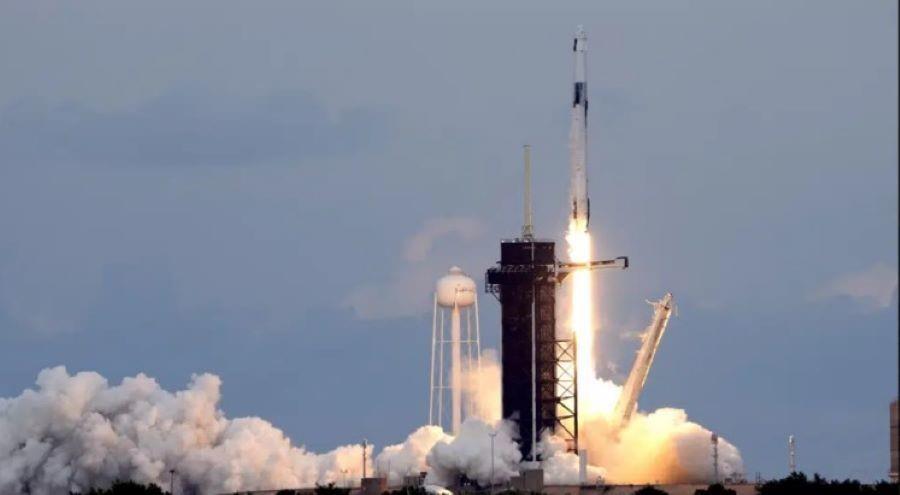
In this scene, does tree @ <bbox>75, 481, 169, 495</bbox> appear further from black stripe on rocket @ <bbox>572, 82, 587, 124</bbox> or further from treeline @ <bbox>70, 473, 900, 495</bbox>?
black stripe on rocket @ <bbox>572, 82, 587, 124</bbox>

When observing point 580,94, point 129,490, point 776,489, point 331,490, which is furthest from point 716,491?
point 129,490

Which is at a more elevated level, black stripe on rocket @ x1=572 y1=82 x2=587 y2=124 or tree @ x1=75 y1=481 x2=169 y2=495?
black stripe on rocket @ x1=572 y1=82 x2=587 y2=124

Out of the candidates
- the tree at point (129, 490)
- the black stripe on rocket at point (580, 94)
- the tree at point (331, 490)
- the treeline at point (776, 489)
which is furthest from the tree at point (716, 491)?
the tree at point (129, 490)

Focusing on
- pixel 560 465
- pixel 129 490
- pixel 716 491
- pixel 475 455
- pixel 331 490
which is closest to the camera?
pixel 716 491

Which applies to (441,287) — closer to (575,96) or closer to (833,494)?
(575,96)

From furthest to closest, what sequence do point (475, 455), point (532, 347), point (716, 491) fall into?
point (532, 347) < point (475, 455) < point (716, 491)

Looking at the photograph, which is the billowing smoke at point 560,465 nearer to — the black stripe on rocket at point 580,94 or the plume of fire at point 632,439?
the plume of fire at point 632,439

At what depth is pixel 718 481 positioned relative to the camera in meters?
195

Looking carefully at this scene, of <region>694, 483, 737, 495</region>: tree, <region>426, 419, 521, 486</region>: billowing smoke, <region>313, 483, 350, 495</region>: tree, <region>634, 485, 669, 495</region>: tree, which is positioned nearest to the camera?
<region>634, 485, 669, 495</region>: tree

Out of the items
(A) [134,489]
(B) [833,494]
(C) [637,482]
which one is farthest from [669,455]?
(A) [134,489]

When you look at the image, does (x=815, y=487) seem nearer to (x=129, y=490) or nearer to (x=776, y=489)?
(x=776, y=489)

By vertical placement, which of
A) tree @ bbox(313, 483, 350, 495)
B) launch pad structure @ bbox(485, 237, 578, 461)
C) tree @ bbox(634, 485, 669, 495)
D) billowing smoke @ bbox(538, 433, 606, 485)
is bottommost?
tree @ bbox(634, 485, 669, 495)

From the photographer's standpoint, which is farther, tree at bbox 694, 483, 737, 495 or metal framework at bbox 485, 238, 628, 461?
metal framework at bbox 485, 238, 628, 461

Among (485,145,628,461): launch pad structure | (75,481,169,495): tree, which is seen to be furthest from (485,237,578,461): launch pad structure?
(75,481,169,495): tree
